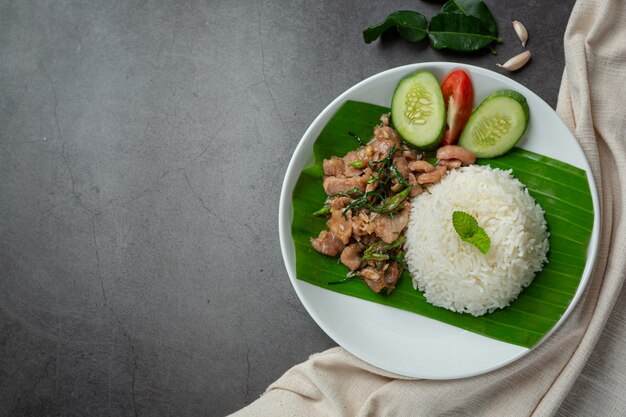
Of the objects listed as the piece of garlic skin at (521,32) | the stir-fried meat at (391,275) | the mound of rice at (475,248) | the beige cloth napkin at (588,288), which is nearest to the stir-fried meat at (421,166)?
the mound of rice at (475,248)

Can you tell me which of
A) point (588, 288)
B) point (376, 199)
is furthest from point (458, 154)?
point (588, 288)

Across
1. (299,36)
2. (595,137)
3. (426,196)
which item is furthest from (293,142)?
(595,137)

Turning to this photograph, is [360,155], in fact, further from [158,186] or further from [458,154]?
[158,186]

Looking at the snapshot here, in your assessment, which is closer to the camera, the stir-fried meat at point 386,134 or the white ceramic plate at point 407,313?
the white ceramic plate at point 407,313

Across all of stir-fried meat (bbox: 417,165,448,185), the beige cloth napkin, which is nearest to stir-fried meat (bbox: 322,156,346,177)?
stir-fried meat (bbox: 417,165,448,185)

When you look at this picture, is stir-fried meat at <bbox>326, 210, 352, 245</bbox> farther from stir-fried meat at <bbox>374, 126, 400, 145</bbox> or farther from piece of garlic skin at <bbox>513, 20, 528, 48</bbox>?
piece of garlic skin at <bbox>513, 20, 528, 48</bbox>

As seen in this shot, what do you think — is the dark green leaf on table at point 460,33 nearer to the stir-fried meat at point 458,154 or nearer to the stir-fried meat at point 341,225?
the stir-fried meat at point 458,154
